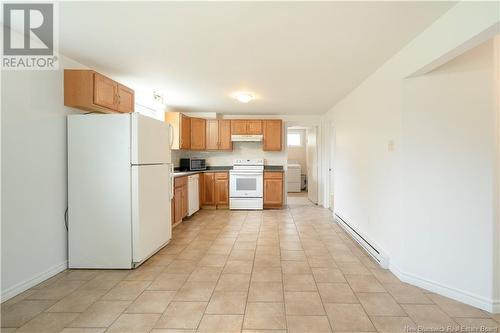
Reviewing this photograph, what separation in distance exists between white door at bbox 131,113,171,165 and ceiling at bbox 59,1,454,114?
0.70 meters

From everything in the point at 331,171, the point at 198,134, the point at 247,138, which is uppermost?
the point at 198,134

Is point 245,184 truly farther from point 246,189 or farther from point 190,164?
point 190,164

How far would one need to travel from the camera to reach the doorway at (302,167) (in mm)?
6951

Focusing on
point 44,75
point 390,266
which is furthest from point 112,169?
point 390,266

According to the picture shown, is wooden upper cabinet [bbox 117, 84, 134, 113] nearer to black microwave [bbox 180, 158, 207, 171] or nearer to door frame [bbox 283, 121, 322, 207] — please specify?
black microwave [bbox 180, 158, 207, 171]

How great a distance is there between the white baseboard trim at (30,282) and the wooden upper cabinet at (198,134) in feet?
12.2

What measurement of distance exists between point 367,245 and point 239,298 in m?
1.94

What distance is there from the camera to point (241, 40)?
2.40 m

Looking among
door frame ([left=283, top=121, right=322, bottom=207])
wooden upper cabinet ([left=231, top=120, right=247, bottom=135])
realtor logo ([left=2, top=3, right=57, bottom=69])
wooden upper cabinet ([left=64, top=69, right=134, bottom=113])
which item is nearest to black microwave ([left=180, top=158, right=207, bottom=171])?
wooden upper cabinet ([left=231, top=120, right=247, bottom=135])

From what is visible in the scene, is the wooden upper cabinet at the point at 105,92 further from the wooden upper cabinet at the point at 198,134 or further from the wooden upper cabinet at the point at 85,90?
the wooden upper cabinet at the point at 198,134

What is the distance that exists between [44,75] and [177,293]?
97.9 inches

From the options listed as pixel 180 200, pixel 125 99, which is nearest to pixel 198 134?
pixel 180 200

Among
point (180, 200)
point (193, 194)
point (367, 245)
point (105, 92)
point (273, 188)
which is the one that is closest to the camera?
point (105, 92)

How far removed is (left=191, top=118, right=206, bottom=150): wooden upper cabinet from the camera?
6074mm
